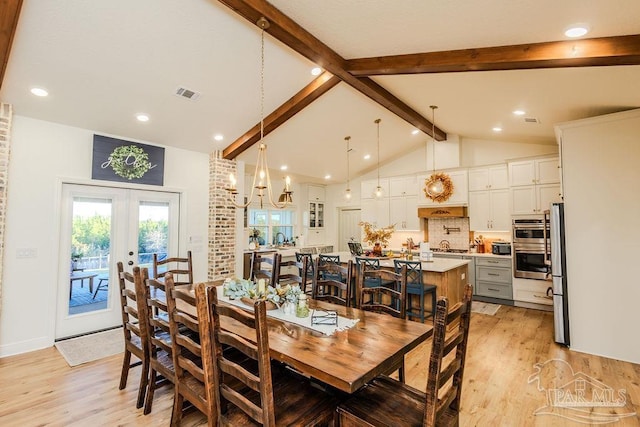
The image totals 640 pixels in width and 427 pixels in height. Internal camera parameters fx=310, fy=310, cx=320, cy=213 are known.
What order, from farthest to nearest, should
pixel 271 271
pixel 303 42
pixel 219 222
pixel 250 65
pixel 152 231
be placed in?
1. pixel 219 222
2. pixel 152 231
3. pixel 250 65
4. pixel 271 271
5. pixel 303 42

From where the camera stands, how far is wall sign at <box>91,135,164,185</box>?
14.0ft

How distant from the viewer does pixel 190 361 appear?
1.91 meters

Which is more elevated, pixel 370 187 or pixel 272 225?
pixel 370 187

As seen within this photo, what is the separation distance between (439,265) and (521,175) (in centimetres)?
271

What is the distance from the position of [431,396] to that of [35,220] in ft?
15.4

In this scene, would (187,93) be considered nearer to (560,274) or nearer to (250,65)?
(250,65)

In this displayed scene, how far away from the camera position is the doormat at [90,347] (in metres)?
3.49

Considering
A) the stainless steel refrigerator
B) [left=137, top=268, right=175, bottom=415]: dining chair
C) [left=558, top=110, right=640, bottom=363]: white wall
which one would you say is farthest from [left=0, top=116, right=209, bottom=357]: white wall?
[left=558, top=110, right=640, bottom=363]: white wall

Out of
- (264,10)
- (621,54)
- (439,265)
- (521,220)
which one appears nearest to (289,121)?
(264,10)

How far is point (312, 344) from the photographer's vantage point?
5.93 ft

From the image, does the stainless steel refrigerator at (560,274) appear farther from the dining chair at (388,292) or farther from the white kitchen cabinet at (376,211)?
the white kitchen cabinet at (376,211)

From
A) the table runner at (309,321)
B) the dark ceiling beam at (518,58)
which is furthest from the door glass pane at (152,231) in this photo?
the dark ceiling beam at (518,58)
